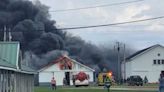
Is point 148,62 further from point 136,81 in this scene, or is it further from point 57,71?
point 136,81

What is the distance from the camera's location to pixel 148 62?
117312 mm

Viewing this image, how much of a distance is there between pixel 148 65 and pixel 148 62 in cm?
75

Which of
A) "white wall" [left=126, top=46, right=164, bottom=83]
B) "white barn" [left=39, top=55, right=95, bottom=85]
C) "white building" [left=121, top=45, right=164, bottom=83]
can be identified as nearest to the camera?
"white barn" [left=39, top=55, right=95, bottom=85]

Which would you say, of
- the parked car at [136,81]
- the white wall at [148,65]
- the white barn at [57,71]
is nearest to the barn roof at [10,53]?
the parked car at [136,81]

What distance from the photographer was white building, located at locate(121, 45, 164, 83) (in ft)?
380

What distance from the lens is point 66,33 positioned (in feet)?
468

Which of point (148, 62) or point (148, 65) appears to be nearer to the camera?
point (148, 65)

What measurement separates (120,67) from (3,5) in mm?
29448

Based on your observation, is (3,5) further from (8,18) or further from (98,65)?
(98,65)

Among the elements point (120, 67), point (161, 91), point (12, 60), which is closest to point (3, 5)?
point (120, 67)

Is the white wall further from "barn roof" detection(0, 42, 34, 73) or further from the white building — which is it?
"barn roof" detection(0, 42, 34, 73)

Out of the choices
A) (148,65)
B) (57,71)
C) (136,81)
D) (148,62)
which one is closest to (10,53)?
(136,81)

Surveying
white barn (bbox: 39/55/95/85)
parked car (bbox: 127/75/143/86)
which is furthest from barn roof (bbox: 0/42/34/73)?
white barn (bbox: 39/55/95/85)

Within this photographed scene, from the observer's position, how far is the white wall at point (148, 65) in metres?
116
